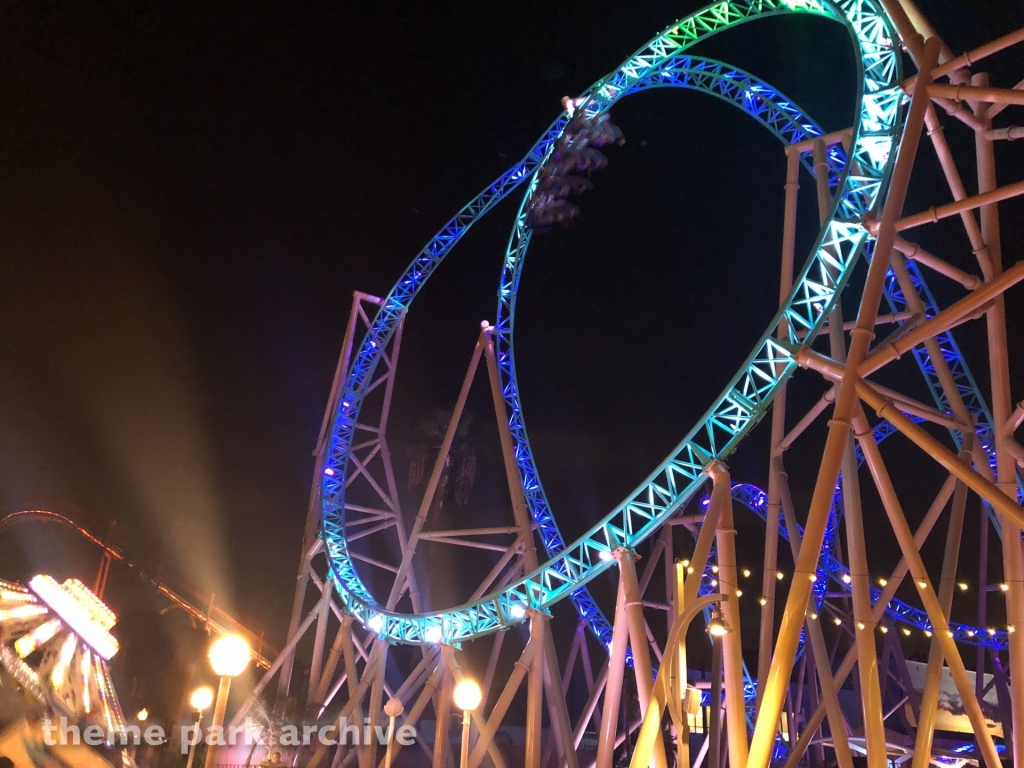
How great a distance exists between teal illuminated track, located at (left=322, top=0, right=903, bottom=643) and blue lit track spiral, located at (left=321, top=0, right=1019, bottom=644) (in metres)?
0.02

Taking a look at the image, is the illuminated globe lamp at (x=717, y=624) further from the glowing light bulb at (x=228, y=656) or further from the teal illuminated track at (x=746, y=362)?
the glowing light bulb at (x=228, y=656)

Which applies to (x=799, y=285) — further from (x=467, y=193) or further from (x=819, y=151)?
(x=467, y=193)

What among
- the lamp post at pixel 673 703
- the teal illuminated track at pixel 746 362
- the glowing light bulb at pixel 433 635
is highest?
the teal illuminated track at pixel 746 362

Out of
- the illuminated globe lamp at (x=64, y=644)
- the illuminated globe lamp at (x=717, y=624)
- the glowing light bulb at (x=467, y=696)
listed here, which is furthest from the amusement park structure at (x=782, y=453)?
the illuminated globe lamp at (x=64, y=644)

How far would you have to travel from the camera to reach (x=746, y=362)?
296 inches

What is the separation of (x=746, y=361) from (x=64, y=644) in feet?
36.6

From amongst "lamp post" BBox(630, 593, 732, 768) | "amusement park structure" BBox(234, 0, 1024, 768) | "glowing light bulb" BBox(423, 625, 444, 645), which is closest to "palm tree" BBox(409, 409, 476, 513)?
"amusement park structure" BBox(234, 0, 1024, 768)

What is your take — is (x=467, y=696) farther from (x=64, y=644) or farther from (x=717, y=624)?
(x=64, y=644)

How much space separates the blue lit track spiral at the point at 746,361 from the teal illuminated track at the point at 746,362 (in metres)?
0.02

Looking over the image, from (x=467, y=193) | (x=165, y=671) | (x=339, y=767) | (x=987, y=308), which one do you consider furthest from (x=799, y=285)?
(x=165, y=671)

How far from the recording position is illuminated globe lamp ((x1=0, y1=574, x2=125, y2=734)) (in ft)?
30.8

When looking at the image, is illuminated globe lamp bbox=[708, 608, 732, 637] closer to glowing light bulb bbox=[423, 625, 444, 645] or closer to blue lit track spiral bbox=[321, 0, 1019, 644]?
blue lit track spiral bbox=[321, 0, 1019, 644]

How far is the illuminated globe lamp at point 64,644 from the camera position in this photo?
938cm

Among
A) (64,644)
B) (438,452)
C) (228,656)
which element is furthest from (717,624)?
(438,452)
